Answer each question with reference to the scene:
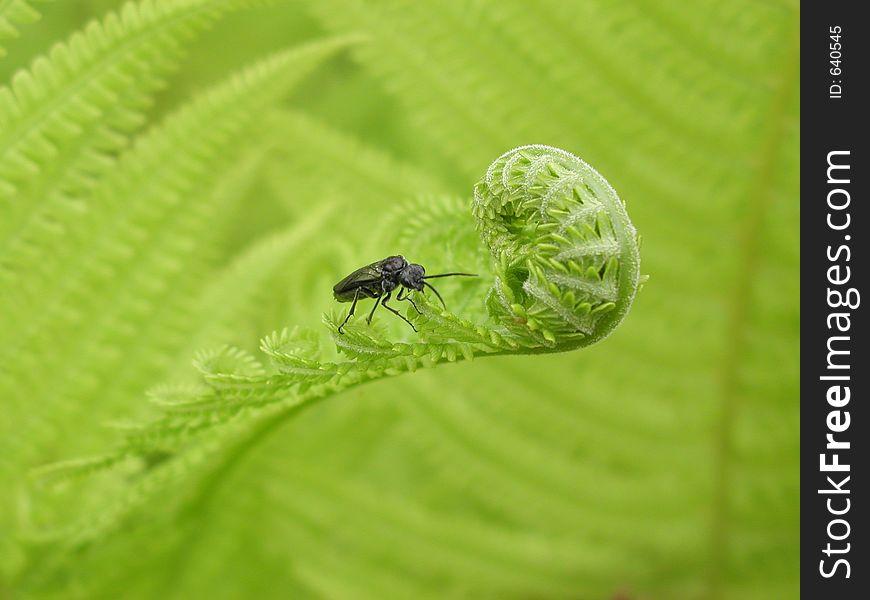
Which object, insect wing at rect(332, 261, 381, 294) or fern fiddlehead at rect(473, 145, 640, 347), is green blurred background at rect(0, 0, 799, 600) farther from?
fern fiddlehead at rect(473, 145, 640, 347)

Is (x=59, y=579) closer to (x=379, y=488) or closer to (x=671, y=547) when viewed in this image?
(x=379, y=488)

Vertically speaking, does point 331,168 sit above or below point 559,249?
above

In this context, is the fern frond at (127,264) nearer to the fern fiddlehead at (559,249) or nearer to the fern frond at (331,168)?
the fern frond at (331,168)

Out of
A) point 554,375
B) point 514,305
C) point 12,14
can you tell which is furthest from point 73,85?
point 554,375

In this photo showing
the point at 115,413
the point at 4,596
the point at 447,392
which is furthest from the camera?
the point at 447,392

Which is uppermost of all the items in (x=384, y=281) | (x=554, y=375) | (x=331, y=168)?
(x=331, y=168)

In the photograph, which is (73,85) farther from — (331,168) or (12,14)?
(331,168)
